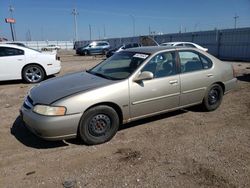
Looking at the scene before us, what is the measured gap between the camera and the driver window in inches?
179

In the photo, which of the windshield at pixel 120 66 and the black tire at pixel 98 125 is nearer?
the black tire at pixel 98 125

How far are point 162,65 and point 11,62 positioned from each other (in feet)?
20.8

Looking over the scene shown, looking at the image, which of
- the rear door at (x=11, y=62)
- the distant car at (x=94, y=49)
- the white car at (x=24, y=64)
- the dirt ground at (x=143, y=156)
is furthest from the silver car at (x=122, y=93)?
the distant car at (x=94, y=49)

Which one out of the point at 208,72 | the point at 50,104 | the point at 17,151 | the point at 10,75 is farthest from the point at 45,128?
the point at 10,75

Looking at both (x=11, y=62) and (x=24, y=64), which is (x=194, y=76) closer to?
(x=24, y=64)

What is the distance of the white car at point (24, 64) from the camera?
8.87 m

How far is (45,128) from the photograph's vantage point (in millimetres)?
3643

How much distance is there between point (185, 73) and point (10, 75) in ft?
22.0

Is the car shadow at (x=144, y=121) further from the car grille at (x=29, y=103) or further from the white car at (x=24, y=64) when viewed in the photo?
the white car at (x=24, y=64)

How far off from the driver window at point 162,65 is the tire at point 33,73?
20.0ft

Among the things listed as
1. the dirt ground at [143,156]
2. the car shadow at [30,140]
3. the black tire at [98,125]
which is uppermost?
the black tire at [98,125]

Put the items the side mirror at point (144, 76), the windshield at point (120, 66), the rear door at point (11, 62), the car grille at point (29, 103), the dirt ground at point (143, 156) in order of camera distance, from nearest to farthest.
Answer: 1. the dirt ground at point (143, 156)
2. the car grille at point (29, 103)
3. the side mirror at point (144, 76)
4. the windshield at point (120, 66)
5. the rear door at point (11, 62)

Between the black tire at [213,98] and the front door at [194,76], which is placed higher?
the front door at [194,76]

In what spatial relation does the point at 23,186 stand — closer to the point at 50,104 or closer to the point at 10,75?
the point at 50,104
